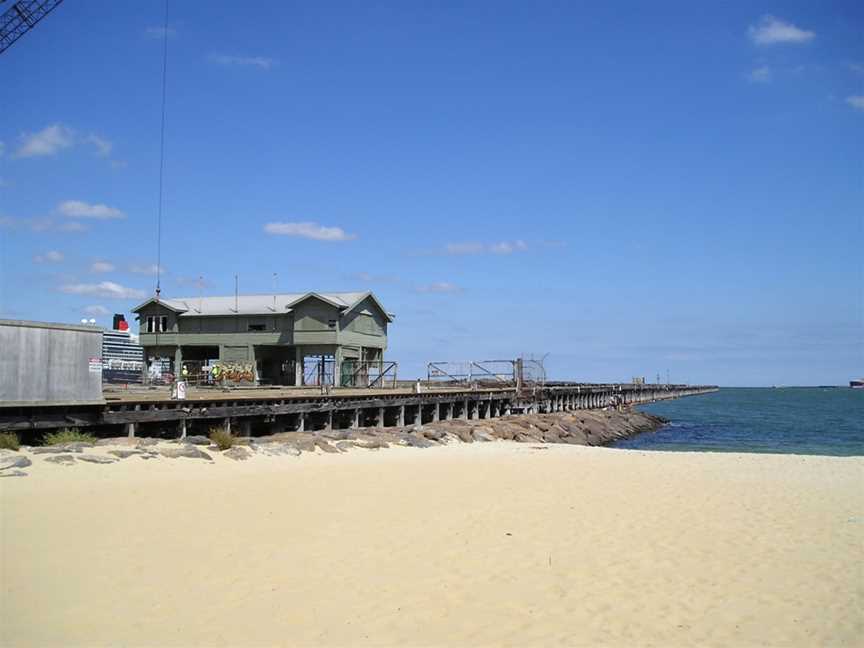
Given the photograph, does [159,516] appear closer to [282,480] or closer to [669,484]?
[282,480]

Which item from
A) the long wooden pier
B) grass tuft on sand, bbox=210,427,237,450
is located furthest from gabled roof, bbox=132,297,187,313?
grass tuft on sand, bbox=210,427,237,450

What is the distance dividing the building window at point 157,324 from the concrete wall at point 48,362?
30.2 meters

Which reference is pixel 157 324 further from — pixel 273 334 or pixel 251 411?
pixel 251 411

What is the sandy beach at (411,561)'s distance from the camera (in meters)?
7.39

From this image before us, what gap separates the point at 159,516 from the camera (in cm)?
1133

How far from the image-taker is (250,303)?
152ft

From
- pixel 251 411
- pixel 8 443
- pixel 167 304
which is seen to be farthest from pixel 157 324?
pixel 8 443

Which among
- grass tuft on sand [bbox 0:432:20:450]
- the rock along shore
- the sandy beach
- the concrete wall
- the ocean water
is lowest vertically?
the ocean water

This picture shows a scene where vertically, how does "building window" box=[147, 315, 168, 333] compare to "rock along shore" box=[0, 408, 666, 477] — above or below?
above

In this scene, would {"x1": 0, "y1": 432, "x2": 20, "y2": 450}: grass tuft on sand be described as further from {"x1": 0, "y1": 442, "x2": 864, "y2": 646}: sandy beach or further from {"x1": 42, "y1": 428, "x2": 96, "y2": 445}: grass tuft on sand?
{"x1": 0, "y1": 442, "x2": 864, "y2": 646}: sandy beach

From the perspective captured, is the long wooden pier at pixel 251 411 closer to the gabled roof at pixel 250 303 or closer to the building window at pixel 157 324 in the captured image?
the gabled roof at pixel 250 303

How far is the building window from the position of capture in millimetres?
46713

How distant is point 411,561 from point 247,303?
38946 mm

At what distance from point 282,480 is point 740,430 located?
4459 centimetres
